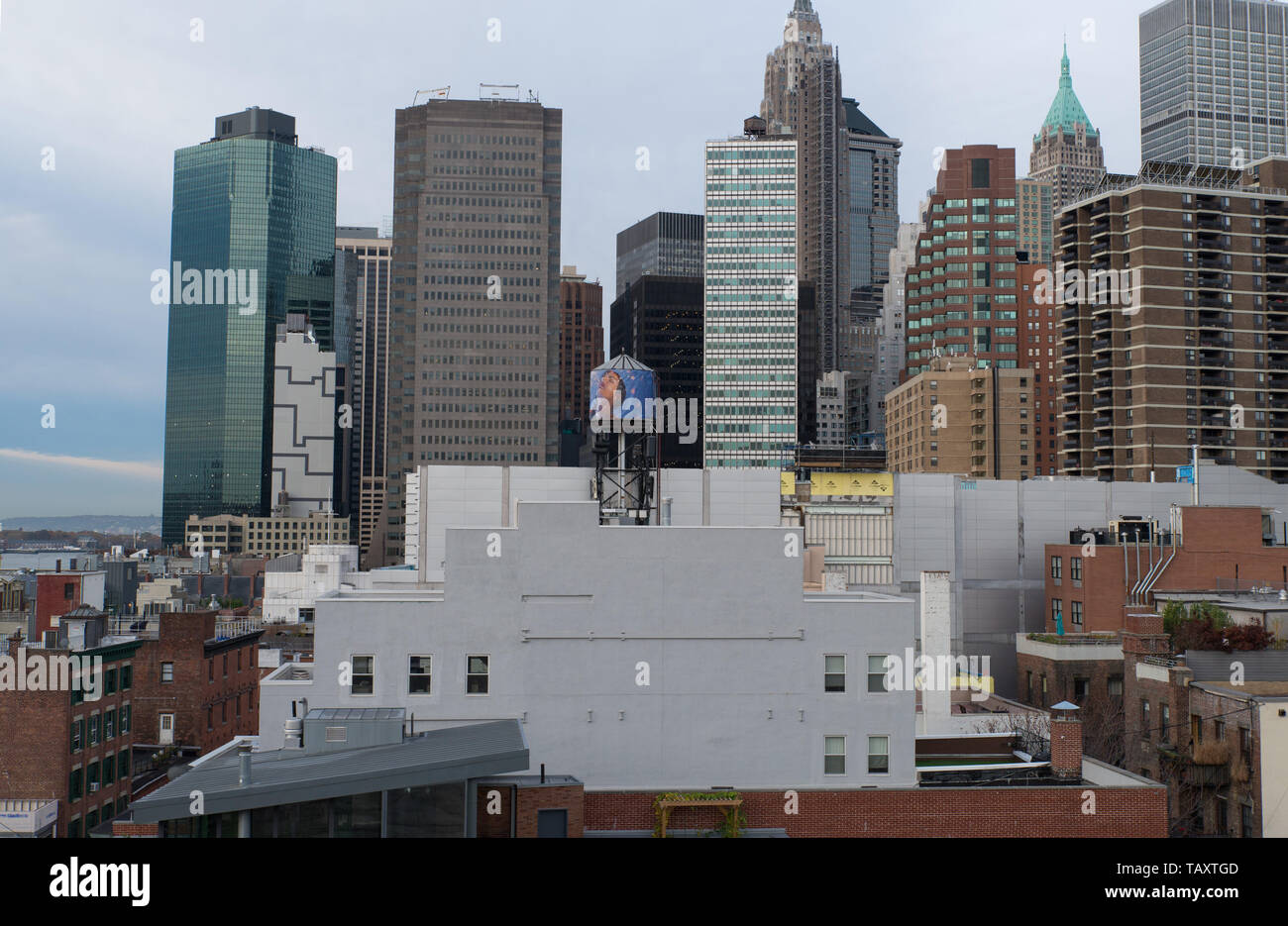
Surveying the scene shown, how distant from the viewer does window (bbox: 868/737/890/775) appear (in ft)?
107

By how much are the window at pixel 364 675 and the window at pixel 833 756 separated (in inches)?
529

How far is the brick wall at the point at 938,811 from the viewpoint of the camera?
28594 mm

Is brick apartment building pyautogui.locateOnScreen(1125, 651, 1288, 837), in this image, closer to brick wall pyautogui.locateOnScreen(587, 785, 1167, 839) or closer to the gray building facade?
brick wall pyautogui.locateOnScreen(587, 785, 1167, 839)

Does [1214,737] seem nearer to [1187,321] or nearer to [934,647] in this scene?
[934,647]

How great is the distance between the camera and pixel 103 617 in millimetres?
52688

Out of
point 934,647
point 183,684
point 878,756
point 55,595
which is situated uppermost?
point 55,595

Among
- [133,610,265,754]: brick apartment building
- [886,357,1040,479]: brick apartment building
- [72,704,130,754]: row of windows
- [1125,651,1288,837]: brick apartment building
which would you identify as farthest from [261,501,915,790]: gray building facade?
[886,357,1040,479]: brick apartment building

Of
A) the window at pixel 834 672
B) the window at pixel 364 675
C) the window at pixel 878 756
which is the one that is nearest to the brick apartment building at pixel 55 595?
the window at pixel 364 675

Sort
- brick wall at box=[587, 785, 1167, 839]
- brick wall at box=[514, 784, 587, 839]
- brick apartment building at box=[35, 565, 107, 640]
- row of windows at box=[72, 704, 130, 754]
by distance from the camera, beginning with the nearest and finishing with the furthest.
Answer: brick wall at box=[514, 784, 587, 839] < brick wall at box=[587, 785, 1167, 839] < row of windows at box=[72, 704, 130, 754] < brick apartment building at box=[35, 565, 107, 640]

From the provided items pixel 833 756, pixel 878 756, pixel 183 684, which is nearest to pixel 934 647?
pixel 878 756

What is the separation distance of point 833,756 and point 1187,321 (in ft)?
438

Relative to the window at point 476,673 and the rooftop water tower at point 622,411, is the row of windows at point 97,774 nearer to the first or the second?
the window at point 476,673

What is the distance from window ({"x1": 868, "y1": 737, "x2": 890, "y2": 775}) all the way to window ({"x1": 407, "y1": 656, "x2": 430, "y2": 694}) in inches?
523

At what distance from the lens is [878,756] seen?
32625 mm
